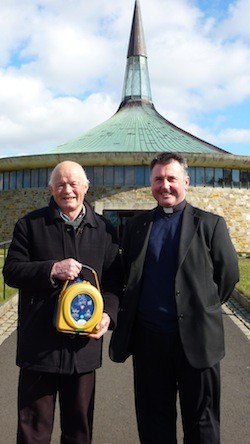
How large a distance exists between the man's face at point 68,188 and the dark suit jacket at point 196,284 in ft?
1.52

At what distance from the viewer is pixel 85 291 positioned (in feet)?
8.84

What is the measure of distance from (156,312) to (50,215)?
88 centimetres

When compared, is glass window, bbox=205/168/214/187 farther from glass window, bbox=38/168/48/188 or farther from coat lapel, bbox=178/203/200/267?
coat lapel, bbox=178/203/200/267

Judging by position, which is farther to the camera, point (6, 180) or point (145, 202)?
point (6, 180)

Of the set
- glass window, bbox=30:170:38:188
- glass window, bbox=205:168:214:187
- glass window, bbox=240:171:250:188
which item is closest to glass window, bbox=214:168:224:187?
glass window, bbox=205:168:214:187

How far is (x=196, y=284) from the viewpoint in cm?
280

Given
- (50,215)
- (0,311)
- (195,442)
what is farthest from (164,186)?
(0,311)

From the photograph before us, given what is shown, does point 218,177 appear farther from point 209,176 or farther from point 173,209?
point 173,209

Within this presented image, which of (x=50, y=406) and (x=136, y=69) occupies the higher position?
(x=136, y=69)

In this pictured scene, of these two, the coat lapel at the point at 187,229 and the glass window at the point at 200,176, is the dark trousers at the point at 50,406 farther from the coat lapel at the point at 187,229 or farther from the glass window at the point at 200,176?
the glass window at the point at 200,176

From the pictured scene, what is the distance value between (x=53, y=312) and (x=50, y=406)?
57cm


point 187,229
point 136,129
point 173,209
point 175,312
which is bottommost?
point 175,312

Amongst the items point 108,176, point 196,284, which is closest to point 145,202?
point 108,176

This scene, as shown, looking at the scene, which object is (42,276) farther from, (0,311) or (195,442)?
(0,311)
